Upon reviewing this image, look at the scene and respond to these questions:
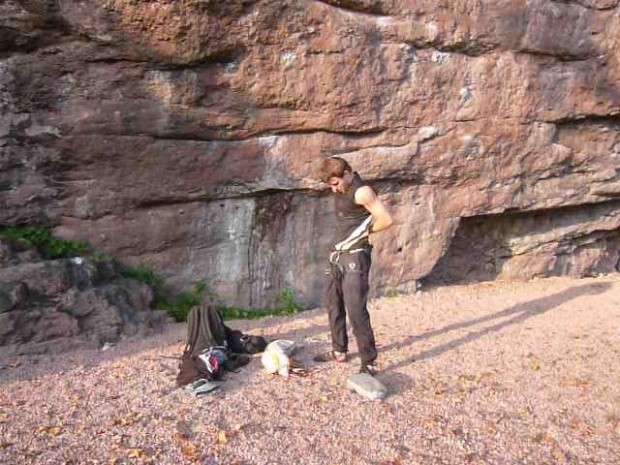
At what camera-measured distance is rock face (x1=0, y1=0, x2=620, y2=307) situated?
6.32 m

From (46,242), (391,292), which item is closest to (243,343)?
(46,242)

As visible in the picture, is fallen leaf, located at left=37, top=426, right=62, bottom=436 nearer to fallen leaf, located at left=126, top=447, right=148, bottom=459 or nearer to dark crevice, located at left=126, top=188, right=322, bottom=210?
fallen leaf, located at left=126, top=447, right=148, bottom=459

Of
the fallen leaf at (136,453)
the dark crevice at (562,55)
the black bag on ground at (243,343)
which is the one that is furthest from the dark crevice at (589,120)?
the fallen leaf at (136,453)

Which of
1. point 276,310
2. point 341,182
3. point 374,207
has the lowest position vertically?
point 276,310

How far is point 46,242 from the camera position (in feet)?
21.0

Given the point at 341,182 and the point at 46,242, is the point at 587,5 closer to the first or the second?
the point at 341,182

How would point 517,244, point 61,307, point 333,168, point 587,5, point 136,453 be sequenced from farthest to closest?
point 517,244 < point 587,5 < point 61,307 < point 333,168 < point 136,453

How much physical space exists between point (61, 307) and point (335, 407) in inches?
114

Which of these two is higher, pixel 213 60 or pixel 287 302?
pixel 213 60

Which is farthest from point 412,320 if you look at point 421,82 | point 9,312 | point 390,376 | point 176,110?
point 9,312

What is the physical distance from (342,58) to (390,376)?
3.95 metres

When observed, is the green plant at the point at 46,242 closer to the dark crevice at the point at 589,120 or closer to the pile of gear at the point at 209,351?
the pile of gear at the point at 209,351

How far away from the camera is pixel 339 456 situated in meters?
3.50

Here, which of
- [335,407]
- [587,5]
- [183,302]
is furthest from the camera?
[587,5]
